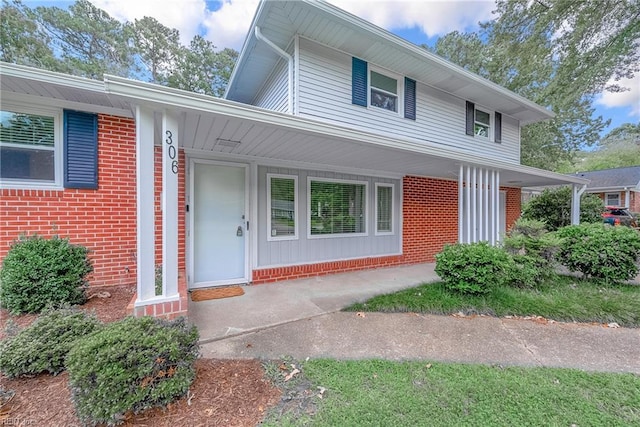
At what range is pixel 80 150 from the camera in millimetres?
3664

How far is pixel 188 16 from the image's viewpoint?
11.3 metres

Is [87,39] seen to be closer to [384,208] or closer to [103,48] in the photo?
[103,48]

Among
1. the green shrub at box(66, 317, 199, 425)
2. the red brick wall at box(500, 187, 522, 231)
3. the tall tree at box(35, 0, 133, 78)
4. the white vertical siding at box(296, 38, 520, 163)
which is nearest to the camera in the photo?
the green shrub at box(66, 317, 199, 425)

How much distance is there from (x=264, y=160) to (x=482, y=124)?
6.97 metres

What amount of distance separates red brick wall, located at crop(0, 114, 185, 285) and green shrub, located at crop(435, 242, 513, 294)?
14.1ft

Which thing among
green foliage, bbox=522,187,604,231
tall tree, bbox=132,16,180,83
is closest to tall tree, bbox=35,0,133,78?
tall tree, bbox=132,16,180,83

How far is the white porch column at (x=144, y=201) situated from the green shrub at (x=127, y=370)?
50 cm

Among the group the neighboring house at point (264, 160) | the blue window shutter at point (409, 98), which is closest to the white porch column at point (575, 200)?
the neighboring house at point (264, 160)

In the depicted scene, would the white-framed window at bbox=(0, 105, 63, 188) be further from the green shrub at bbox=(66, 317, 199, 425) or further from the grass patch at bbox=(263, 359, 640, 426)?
the grass patch at bbox=(263, 359, 640, 426)

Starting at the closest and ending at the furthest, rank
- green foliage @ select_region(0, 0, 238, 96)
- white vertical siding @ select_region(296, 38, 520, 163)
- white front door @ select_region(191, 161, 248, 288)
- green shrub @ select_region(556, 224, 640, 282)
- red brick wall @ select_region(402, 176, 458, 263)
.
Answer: white front door @ select_region(191, 161, 248, 288)
green shrub @ select_region(556, 224, 640, 282)
white vertical siding @ select_region(296, 38, 520, 163)
red brick wall @ select_region(402, 176, 458, 263)
green foliage @ select_region(0, 0, 238, 96)

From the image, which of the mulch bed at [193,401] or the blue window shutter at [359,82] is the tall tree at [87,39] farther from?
the mulch bed at [193,401]

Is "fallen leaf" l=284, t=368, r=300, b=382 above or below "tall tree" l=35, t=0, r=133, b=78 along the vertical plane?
below

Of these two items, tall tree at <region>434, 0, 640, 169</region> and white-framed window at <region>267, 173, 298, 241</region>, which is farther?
tall tree at <region>434, 0, 640, 169</region>

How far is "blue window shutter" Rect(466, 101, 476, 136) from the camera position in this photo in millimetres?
7598
